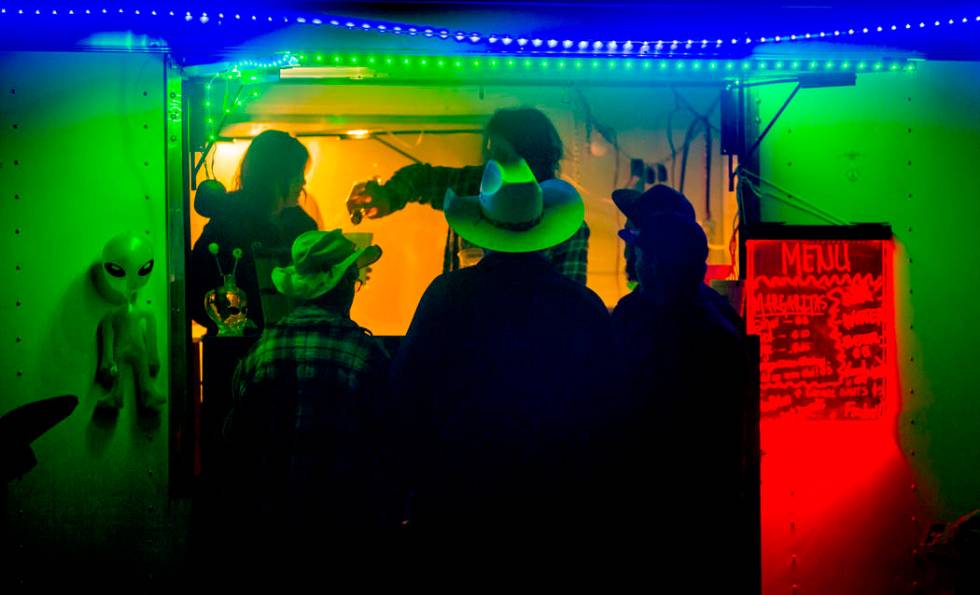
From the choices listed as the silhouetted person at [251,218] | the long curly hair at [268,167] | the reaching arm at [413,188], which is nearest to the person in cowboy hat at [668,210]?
the reaching arm at [413,188]

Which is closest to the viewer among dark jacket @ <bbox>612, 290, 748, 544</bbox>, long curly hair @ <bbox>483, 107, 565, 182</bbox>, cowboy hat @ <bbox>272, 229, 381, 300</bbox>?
dark jacket @ <bbox>612, 290, 748, 544</bbox>

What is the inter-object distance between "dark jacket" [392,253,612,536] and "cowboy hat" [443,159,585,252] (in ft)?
0.55

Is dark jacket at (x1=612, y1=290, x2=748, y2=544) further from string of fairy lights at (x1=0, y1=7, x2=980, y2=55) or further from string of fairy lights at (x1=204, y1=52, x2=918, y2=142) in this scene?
string of fairy lights at (x1=204, y1=52, x2=918, y2=142)

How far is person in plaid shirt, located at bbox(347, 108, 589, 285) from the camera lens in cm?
445

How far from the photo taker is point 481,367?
3236 mm

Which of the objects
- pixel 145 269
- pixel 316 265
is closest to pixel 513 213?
pixel 316 265

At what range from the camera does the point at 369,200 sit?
5688 millimetres

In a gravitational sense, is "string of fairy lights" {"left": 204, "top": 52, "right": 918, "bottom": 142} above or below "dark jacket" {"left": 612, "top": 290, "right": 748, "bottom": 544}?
above

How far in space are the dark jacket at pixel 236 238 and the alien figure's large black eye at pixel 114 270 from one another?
391mm

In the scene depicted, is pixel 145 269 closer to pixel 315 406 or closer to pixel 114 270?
pixel 114 270

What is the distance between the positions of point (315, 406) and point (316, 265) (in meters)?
0.61

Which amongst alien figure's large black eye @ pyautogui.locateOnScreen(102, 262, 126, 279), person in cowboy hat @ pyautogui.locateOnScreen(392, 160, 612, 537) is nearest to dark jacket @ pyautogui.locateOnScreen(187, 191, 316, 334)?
alien figure's large black eye @ pyautogui.locateOnScreen(102, 262, 126, 279)

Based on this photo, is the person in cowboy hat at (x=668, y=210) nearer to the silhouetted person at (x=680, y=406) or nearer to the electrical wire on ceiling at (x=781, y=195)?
the silhouetted person at (x=680, y=406)

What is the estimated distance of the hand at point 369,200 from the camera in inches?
223
